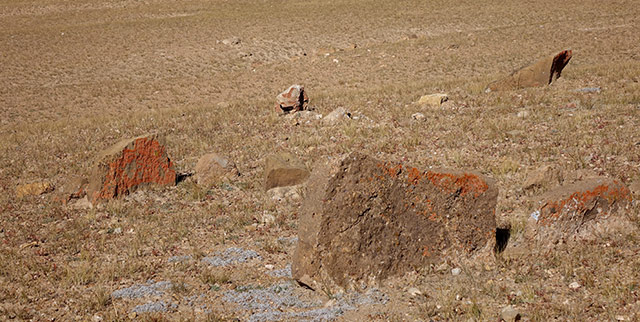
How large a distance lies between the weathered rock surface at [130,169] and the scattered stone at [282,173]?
200 centimetres

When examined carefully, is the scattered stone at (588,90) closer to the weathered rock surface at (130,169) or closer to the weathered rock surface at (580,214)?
the weathered rock surface at (580,214)

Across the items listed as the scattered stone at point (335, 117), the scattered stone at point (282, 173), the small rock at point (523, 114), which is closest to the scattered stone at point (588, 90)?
the small rock at point (523, 114)

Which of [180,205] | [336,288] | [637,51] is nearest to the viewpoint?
[336,288]

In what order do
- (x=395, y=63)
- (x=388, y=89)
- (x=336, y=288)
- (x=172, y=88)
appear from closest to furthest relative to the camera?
(x=336, y=288), (x=388, y=89), (x=172, y=88), (x=395, y=63)

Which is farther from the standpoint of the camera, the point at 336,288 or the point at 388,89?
the point at 388,89

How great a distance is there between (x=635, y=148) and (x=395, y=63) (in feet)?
56.1

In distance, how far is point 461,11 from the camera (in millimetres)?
39656

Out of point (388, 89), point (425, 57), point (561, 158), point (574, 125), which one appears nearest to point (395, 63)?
point (425, 57)

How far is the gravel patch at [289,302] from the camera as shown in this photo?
570cm

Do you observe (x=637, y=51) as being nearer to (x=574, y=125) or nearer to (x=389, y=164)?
(x=574, y=125)

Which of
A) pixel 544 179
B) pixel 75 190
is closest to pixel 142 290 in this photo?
pixel 75 190

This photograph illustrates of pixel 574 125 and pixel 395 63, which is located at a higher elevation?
pixel 574 125

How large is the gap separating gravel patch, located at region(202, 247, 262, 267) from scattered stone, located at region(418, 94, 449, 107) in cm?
886

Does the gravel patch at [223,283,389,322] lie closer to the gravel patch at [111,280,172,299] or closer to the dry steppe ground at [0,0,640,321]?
the dry steppe ground at [0,0,640,321]
